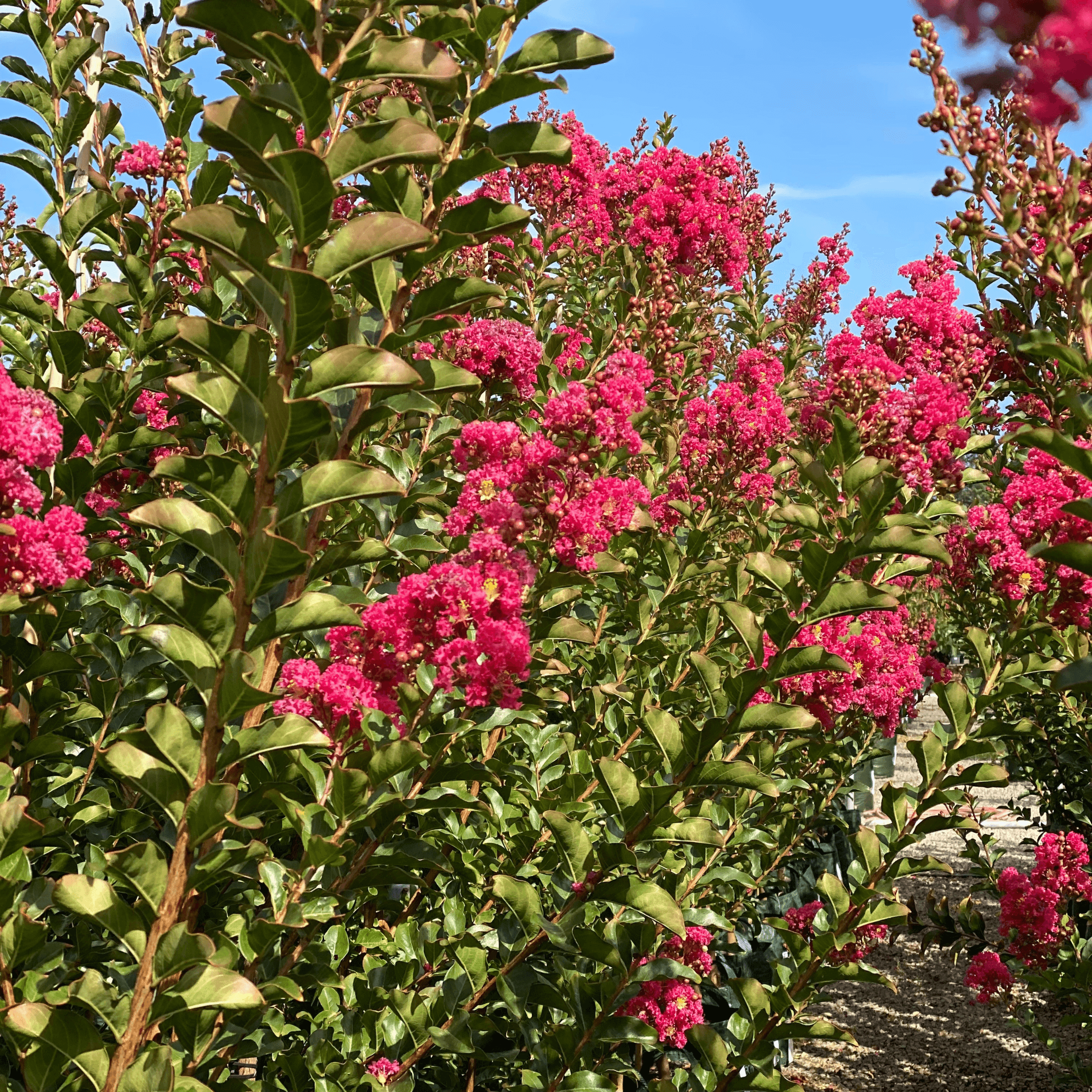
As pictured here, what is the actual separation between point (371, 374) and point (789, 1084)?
178 cm

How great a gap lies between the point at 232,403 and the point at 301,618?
0.96 feet

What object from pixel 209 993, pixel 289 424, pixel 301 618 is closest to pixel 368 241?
pixel 289 424

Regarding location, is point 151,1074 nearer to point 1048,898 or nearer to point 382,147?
point 382,147

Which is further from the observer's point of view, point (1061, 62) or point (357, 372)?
point (357, 372)

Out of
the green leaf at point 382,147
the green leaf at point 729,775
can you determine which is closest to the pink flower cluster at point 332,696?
the green leaf at point 729,775

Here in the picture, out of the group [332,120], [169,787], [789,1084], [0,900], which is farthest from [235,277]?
[789,1084]

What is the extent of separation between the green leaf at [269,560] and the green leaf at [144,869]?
1.13 ft

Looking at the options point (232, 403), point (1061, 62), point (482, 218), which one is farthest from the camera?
point (482, 218)

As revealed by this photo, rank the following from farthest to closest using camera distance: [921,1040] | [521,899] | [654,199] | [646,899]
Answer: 1. [921,1040]
2. [654,199]
3. [521,899]
4. [646,899]

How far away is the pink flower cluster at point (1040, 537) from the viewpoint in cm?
227

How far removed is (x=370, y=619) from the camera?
1.56 m

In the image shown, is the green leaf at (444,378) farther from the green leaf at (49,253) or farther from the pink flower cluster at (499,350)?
the green leaf at (49,253)

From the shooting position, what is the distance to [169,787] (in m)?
1.27

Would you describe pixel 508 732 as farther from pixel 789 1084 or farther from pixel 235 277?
pixel 235 277
